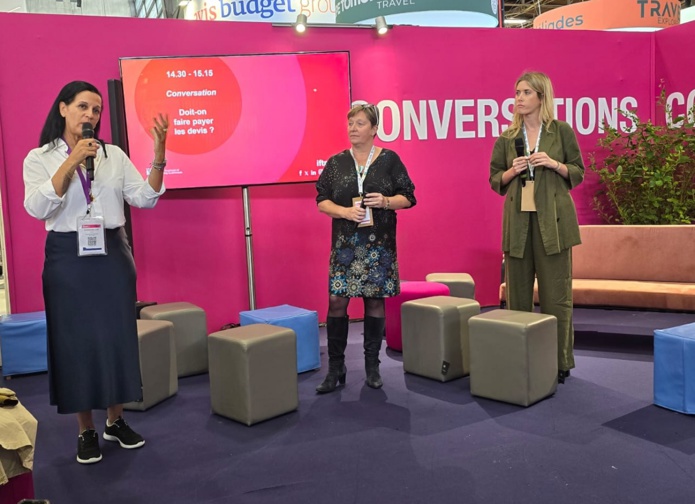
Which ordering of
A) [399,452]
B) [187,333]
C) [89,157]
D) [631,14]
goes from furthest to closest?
1. [631,14]
2. [187,333]
3. [399,452]
4. [89,157]

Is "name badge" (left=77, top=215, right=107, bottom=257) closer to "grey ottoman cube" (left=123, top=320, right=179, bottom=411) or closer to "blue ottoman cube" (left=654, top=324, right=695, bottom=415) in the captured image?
"grey ottoman cube" (left=123, top=320, right=179, bottom=411)

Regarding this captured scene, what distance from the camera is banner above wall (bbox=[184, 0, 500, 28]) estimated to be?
6113mm

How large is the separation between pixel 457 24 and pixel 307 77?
88.7 inches

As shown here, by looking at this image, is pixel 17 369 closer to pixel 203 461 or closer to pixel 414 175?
pixel 203 461

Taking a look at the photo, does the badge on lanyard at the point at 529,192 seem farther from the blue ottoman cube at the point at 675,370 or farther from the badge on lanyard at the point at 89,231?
the badge on lanyard at the point at 89,231

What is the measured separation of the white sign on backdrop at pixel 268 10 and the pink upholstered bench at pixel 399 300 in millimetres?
2995

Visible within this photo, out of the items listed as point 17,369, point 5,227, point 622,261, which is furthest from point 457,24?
point 17,369

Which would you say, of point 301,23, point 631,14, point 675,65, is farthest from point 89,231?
point 631,14

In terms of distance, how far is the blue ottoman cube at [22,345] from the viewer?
13.9 feet

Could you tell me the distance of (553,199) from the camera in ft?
11.7

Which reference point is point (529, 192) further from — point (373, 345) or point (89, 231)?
point (89, 231)

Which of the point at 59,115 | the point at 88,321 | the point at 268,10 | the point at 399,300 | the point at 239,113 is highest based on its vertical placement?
the point at 268,10

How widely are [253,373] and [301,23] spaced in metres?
3.05

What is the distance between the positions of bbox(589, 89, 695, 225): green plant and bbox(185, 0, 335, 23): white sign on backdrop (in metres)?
3.22
